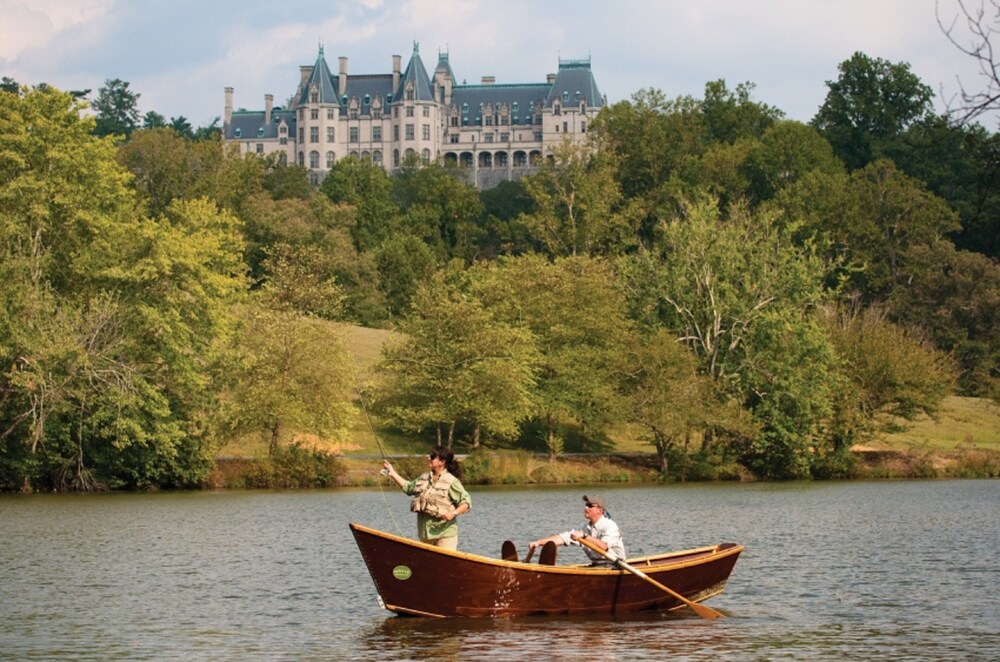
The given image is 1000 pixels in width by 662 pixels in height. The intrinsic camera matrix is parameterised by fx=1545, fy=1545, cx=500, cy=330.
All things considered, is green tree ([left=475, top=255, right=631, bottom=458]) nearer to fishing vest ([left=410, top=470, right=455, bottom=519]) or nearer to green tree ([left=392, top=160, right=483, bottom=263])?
fishing vest ([left=410, top=470, right=455, bottom=519])

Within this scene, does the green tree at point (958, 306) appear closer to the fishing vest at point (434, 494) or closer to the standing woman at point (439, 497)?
the standing woman at point (439, 497)

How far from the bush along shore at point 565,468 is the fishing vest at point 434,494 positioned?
34.1m

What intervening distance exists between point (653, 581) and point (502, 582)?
7.92ft

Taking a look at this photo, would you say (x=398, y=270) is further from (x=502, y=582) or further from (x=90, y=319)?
(x=502, y=582)

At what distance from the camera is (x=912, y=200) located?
110m

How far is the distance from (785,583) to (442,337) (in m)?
40.2

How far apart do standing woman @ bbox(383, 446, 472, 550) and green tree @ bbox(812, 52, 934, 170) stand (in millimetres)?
119069

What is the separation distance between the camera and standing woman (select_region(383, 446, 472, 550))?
2273 cm

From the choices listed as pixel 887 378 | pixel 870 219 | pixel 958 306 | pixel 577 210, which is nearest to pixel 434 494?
pixel 887 378

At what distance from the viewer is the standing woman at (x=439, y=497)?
22734 mm

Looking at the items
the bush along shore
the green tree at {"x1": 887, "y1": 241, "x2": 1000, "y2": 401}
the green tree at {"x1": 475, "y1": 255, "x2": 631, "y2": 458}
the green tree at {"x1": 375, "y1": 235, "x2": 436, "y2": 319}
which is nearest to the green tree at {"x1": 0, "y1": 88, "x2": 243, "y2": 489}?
the bush along shore

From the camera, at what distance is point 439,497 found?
74.9ft

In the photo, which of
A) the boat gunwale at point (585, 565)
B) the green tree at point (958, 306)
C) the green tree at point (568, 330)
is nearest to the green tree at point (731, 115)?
the green tree at point (958, 306)

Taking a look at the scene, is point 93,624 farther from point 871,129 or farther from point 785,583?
point 871,129
